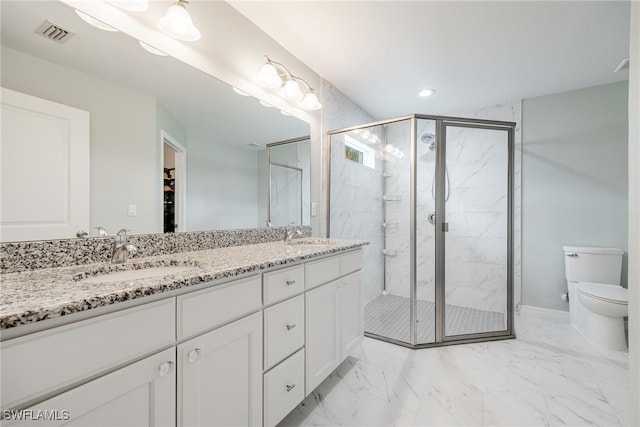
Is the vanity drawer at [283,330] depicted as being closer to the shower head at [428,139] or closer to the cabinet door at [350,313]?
the cabinet door at [350,313]

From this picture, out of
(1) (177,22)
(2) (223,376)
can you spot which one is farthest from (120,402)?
(1) (177,22)

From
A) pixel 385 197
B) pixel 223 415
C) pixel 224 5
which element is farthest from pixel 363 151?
pixel 223 415

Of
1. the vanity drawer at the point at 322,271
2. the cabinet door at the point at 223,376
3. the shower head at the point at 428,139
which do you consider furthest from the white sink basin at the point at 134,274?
the shower head at the point at 428,139

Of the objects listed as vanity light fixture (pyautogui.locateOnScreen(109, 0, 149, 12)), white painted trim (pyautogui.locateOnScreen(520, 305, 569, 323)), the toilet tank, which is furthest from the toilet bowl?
vanity light fixture (pyautogui.locateOnScreen(109, 0, 149, 12))

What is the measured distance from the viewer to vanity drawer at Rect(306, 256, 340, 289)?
1419mm

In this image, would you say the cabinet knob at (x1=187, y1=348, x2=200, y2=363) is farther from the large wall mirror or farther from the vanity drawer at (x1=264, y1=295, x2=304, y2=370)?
the large wall mirror

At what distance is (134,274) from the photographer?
1.06m

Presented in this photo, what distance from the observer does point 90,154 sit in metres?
1.07

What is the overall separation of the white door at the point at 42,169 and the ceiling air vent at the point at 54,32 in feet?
0.78

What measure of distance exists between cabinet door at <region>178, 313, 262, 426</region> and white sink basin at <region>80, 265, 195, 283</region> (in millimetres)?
302

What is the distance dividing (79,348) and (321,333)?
3.60 feet

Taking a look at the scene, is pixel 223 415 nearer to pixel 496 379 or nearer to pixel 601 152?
pixel 496 379

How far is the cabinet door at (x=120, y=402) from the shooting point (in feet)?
1.94

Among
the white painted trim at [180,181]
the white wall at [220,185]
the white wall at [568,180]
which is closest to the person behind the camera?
the white painted trim at [180,181]
